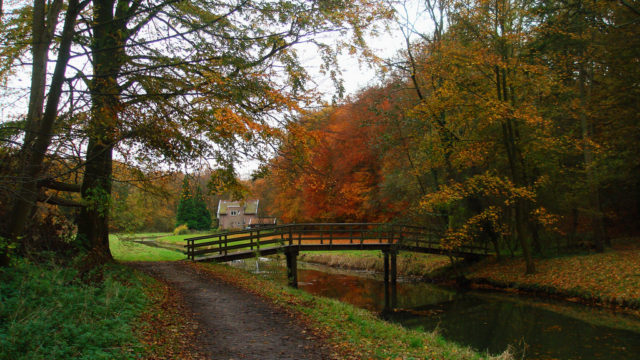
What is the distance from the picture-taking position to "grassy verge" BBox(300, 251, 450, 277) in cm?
2208

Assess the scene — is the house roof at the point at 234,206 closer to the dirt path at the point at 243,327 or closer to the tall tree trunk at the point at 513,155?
the tall tree trunk at the point at 513,155

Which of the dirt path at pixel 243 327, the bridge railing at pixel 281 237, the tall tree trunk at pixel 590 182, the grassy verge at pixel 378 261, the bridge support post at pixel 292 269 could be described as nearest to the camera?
the dirt path at pixel 243 327

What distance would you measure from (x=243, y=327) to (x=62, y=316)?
116 inches

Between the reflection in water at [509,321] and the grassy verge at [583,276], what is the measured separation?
0.88m

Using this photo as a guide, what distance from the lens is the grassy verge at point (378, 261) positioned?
22.1 metres

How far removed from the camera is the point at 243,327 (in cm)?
768

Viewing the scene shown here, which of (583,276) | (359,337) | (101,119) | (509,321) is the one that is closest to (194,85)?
(101,119)

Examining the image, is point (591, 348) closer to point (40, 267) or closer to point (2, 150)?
point (40, 267)

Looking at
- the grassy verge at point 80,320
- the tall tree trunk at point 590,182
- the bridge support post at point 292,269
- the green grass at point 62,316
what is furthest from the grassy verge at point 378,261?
the green grass at point 62,316

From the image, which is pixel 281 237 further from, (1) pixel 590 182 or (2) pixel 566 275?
(1) pixel 590 182

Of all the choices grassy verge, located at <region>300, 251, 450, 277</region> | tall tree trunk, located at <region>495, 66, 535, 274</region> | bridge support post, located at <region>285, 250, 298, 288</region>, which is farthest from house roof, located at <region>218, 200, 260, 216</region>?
tall tree trunk, located at <region>495, 66, 535, 274</region>

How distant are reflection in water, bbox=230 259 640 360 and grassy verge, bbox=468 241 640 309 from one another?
0.88m

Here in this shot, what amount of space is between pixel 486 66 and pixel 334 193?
9.92 m

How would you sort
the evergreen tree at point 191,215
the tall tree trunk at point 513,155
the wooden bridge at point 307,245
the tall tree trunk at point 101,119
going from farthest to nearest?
the evergreen tree at point 191,215, the wooden bridge at point 307,245, the tall tree trunk at point 513,155, the tall tree trunk at point 101,119
